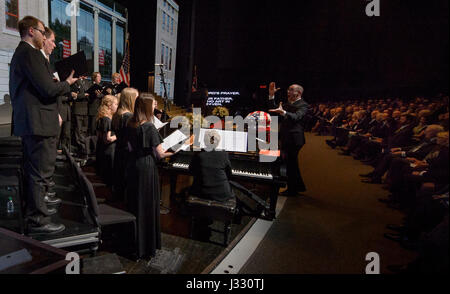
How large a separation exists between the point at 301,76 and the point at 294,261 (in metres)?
13.0

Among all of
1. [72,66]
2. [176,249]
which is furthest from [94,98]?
[176,249]

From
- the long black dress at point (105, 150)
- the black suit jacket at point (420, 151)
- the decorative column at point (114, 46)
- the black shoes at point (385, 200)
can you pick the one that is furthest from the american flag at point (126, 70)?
the decorative column at point (114, 46)

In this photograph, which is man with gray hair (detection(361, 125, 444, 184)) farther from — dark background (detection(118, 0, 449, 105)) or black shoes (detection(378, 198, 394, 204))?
dark background (detection(118, 0, 449, 105))

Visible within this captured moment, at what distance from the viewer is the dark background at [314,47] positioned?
11812 millimetres

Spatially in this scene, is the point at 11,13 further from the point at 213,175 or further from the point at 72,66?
the point at 213,175

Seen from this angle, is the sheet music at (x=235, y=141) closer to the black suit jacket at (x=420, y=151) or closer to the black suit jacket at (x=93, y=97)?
the black suit jacket at (x=420, y=151)

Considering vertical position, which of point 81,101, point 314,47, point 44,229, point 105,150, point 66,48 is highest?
point 314,47

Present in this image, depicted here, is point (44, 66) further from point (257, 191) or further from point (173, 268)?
point (257, 191)

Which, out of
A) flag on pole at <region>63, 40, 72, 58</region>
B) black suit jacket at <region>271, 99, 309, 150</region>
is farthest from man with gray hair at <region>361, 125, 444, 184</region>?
flag on pole at <region>63, 40, 72, 58</region>

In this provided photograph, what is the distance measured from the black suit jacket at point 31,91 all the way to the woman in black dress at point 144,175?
2.21 ft

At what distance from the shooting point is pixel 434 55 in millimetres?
12008

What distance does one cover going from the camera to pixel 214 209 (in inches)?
109

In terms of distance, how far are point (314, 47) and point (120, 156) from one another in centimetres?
1288

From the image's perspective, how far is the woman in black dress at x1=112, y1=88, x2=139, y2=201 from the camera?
9.76 ft
